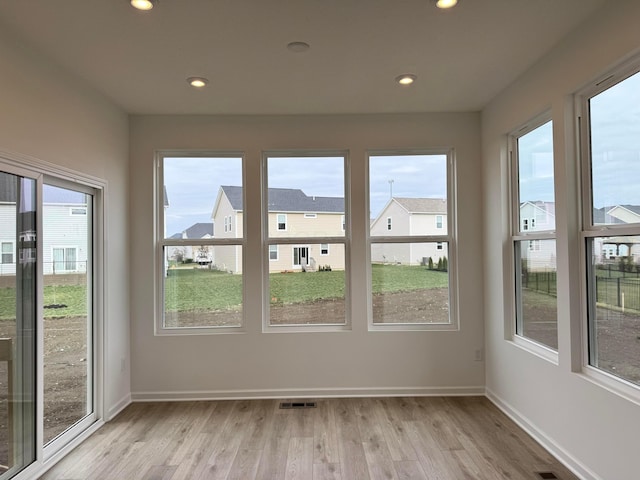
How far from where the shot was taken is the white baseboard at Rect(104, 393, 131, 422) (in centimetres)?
343

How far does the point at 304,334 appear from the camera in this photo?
3934 millimetres

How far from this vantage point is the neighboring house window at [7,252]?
2398 millimetres

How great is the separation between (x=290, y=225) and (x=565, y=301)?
7.94 feet

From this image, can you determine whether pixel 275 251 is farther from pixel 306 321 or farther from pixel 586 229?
pixel 586 229

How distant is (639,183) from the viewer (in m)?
2.14

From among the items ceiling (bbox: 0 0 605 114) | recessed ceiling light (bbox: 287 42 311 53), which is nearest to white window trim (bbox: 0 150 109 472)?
ceiling (bbox: 0 0 605 114)

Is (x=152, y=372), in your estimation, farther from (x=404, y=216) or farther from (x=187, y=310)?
(x=404, y=216)

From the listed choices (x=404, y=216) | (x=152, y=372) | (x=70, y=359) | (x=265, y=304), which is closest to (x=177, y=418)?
(x=152, y=372)

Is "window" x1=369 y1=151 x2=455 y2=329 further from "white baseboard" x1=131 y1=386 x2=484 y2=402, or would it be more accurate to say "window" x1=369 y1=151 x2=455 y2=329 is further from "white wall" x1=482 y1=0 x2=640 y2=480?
"white baseboard" x1=131 y1=386 x2=484 y2=402

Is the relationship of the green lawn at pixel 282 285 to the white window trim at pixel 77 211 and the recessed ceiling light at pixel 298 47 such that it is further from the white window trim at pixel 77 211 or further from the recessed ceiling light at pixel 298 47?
the recessed ceiling light at pixel 298 47

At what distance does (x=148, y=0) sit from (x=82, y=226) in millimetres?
1898

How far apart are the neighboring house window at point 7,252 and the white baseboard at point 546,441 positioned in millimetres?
3728

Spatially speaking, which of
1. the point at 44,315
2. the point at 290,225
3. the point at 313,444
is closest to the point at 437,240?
the point at 290,225

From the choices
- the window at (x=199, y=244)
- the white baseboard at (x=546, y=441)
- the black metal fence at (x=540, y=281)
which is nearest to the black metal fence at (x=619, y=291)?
the black metal fence at (x=540, y=281)
